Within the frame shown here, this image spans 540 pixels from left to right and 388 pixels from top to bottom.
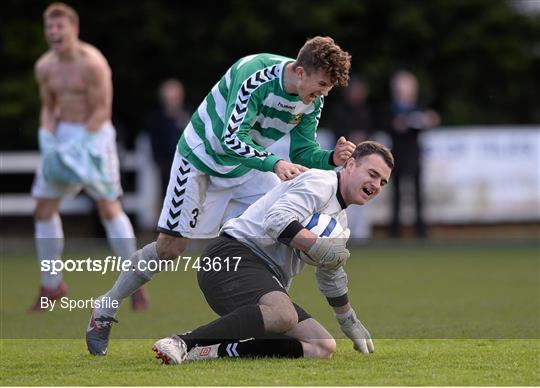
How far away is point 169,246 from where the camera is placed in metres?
7.54

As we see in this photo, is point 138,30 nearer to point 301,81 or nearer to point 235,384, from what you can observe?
point 301,81

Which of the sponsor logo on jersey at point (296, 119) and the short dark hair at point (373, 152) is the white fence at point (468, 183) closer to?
the sponsor logo on jersey at point (296, 119)

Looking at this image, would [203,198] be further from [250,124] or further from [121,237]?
[121,237]

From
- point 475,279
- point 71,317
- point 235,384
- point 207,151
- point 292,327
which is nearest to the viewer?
point 235,384

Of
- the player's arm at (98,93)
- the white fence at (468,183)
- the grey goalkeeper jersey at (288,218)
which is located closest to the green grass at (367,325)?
the grey goalkeeper jersey at (288,218)

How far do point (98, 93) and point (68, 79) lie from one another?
27cm

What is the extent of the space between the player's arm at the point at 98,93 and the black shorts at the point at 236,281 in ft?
11.8

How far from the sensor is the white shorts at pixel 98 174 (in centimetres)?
1027

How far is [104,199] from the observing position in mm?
10258

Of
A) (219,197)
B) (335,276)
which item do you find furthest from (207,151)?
(335,276)

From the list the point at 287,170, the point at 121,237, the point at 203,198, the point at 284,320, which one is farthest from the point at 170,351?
the point at 121,237

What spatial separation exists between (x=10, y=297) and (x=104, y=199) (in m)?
1.25

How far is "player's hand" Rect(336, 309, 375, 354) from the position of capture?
22.6 feet

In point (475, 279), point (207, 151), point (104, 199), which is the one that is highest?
point (207, 151)
